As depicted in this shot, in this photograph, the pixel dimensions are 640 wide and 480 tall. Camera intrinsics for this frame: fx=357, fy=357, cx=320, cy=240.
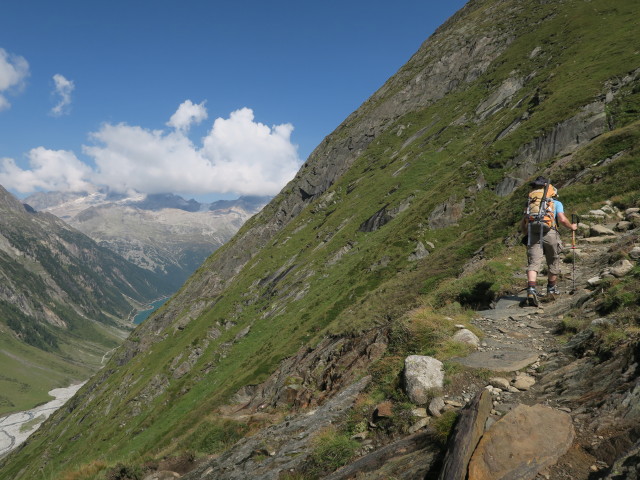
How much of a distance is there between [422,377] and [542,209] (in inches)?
318

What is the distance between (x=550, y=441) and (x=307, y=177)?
4862 inches

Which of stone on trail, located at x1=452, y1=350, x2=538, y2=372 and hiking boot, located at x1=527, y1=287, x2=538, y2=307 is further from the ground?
stone on trail, located at x1=452, y1=350, x2=538, y2=372

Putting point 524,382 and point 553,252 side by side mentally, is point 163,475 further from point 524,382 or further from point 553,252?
point 553,252

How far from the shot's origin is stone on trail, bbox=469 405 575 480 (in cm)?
568

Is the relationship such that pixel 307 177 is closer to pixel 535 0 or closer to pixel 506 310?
pixel 535 0

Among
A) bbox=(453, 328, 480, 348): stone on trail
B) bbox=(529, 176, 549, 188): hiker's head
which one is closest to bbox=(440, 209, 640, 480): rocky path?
bbox=(453, 328, 480, 348): stone on trail

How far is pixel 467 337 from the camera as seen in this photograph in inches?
432

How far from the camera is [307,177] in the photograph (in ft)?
415

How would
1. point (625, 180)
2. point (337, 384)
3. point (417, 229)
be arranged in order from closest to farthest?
point (337, 384), point (625, 180), point (417, 229)

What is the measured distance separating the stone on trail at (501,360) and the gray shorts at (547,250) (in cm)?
447

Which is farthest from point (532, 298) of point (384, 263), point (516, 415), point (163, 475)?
point (384, 263)

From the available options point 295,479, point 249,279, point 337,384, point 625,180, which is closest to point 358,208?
point 249,279

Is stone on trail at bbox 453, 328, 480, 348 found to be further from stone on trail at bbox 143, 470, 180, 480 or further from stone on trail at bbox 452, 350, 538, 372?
stone on trail at bbox 143, 470, 180, 480

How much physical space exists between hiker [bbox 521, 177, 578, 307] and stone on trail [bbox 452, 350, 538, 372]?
11.8ft
